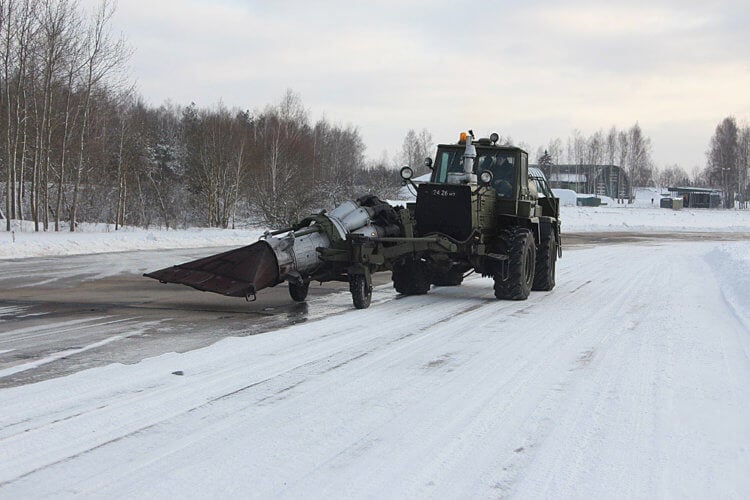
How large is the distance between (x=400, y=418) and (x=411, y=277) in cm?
750

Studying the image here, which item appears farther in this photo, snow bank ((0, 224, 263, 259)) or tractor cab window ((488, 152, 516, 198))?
snow bank ((0, 224, 263, 259))

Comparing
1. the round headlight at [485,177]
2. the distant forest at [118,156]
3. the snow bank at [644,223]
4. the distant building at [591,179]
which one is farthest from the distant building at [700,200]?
the round headlight at [485,177]

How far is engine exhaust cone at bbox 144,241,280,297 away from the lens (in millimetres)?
9719

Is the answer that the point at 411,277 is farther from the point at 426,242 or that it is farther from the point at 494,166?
the point at 494,166

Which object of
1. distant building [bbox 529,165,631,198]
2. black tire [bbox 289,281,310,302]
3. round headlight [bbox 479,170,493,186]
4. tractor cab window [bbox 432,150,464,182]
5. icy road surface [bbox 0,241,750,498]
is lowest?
icy road surface [bbox 0,241,750,498]

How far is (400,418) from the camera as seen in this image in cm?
509

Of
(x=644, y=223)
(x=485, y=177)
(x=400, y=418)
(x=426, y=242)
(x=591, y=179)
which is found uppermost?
(x=591, y=179)

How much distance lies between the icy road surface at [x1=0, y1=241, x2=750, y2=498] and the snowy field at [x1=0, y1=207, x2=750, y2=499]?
2cm

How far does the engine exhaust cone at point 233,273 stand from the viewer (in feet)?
31.9

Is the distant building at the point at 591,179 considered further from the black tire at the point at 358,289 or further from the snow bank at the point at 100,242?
the black tire at the point at 358,289

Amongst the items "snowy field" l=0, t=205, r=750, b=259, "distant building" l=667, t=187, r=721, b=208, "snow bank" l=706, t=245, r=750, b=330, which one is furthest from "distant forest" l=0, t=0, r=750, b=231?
"distant building" l=667, t=187, r=721, b=208

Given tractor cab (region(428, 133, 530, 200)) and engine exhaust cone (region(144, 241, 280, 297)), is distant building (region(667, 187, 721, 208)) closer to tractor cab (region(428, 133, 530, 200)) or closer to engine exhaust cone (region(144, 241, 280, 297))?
tractor cab (region(428, 133, 530, 200))

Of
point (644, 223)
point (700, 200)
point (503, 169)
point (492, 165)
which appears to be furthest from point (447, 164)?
point (700, 200)

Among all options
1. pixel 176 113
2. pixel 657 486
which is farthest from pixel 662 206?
pixel 657 486
